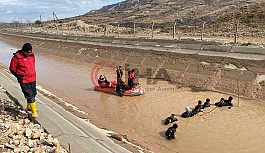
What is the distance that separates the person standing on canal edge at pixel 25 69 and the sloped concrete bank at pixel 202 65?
33.6 feet

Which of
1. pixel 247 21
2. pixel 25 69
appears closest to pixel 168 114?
pixel 25 69

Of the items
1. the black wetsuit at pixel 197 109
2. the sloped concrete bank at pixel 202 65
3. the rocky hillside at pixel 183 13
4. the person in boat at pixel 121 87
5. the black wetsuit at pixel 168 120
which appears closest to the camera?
the black wetsuit at pixel 168 120

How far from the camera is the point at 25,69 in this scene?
6582mm

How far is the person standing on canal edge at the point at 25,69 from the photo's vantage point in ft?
21.2

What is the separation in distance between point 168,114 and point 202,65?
5.95 m

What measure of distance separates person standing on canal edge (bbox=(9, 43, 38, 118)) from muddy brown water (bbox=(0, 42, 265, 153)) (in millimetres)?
3391

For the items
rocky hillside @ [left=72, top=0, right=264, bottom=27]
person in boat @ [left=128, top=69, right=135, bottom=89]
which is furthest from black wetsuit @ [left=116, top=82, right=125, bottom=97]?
rocky hillside @ [left=72, top=0, right=264, bottom=27]

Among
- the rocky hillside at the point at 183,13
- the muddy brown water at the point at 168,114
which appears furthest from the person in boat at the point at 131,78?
the rocky hillside at the point at 183,13

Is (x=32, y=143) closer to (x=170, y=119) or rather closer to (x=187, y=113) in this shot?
(x=170, y=119)

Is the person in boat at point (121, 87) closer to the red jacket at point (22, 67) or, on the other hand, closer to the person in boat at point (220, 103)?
the person in boat at point (220, 103)

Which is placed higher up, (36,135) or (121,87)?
(36,135)

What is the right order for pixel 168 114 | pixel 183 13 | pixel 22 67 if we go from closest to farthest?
pixel 22 67, pixel 168 114, pixel 183 13

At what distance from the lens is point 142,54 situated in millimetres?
20969

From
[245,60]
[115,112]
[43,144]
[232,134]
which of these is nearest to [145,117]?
[115,112]
